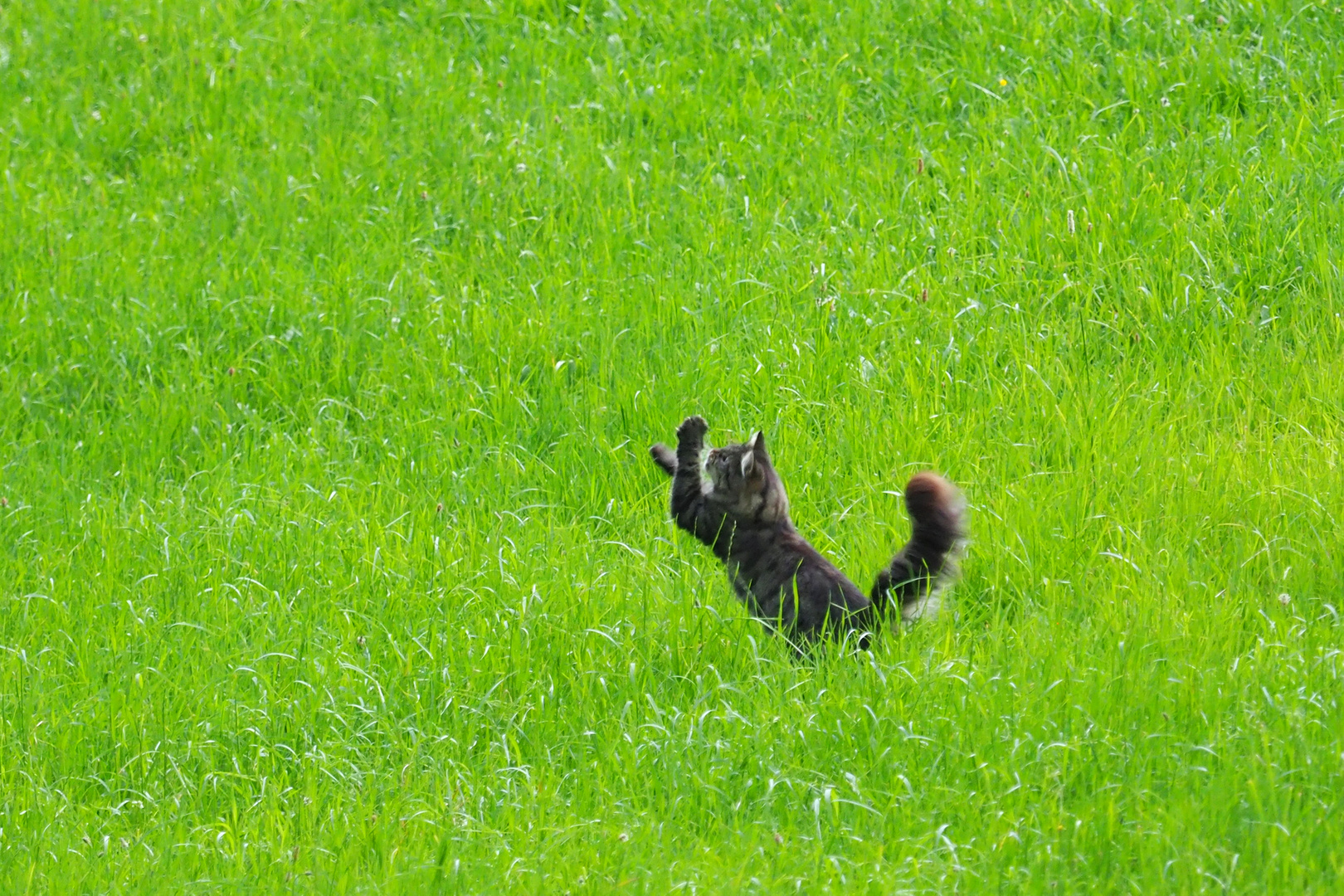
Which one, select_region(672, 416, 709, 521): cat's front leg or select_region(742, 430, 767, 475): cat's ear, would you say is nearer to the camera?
select_region(742, 430, 767, 475): cat's ear

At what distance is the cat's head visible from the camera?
5754mm

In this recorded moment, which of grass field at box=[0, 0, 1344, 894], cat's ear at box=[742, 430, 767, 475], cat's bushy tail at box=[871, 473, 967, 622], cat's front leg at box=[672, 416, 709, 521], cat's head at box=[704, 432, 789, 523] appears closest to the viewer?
grass field at box=[0, 0, 1344, 894]

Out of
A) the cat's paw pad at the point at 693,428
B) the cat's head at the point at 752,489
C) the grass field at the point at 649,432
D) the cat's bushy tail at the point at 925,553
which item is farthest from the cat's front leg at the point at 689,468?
the cat's bushy tail at the point at 925,553

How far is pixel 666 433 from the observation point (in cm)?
711

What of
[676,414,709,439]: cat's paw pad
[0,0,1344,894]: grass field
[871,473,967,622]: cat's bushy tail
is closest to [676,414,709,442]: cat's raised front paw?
[676,414,709,439]: cat's paw pad

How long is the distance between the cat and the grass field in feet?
0.49

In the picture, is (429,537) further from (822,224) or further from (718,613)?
(822,224)

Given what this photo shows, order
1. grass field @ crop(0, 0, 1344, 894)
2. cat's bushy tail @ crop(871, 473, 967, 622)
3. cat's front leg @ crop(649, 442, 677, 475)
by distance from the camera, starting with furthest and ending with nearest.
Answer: cat's front leg @ crop(649, 442, 677, 475) < cat's bushy tail @ crop(871, 473, 967, 622) < grass field @ crop(0, 0, 1344, 894)

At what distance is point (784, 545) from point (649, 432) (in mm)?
1655

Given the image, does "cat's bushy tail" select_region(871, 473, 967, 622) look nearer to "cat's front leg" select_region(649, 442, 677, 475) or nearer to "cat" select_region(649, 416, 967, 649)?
"cat" select_region(649, 416, 967, 649)

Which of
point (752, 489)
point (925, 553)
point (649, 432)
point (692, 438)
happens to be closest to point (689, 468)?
point (692, 438)

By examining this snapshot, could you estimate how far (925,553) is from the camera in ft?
16.0

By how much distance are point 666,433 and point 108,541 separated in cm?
261

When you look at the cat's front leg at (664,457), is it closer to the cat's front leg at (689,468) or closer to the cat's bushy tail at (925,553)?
the cat's front leg at (689,468)
